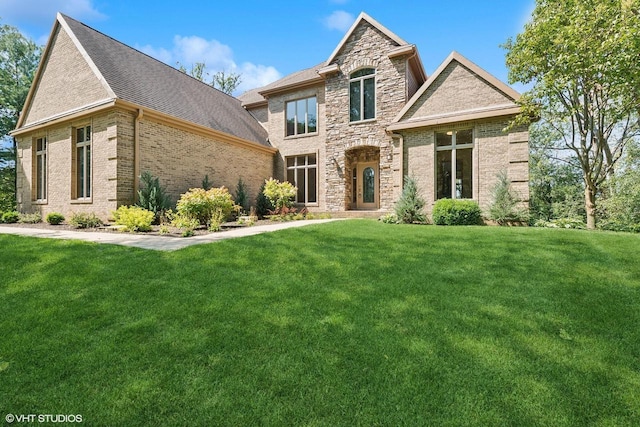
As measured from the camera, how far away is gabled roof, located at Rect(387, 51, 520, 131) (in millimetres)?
10812

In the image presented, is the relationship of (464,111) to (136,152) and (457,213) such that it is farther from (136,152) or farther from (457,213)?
(136,152)

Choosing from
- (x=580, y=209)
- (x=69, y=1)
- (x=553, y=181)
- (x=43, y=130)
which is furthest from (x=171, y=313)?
(x=553, y=181)

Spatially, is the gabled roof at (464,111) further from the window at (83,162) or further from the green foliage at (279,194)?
the window at (83,162)

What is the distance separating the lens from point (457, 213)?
1051 centimetres

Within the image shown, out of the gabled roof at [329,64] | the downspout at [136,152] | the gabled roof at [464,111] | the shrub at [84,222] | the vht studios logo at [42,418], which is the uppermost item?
the gabled roof at [329,64]

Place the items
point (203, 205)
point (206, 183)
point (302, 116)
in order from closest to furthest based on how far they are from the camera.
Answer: point (203, 205) < point (206, 183) < point (302, 116)

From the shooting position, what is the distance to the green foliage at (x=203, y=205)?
9797 mm

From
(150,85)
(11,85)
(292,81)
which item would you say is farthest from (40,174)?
(11,85)

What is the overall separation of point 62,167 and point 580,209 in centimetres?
3075

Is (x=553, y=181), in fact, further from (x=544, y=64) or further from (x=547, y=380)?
(x=547, y=380)

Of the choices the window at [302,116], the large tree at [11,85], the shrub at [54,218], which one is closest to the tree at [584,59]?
the window at [302,116]

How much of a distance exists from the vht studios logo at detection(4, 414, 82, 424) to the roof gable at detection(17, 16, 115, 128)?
1099cm

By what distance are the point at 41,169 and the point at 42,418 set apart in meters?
16.4

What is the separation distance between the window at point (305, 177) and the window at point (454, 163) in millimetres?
6387
